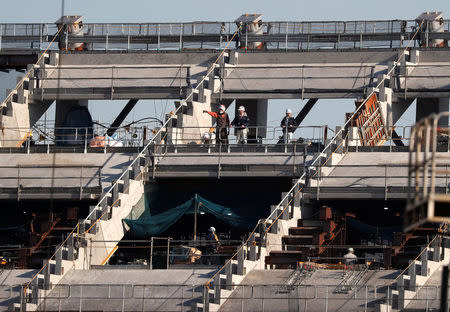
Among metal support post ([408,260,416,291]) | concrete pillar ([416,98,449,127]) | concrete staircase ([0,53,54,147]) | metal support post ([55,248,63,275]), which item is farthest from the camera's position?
concrete pillar ([416,98,449,127])

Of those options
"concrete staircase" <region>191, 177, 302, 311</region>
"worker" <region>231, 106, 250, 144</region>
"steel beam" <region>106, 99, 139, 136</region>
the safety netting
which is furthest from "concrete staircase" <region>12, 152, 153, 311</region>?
"steel beam" <region>106, 99, 139, 136</region>

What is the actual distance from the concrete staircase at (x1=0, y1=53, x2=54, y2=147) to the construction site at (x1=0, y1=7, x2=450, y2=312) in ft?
0.26

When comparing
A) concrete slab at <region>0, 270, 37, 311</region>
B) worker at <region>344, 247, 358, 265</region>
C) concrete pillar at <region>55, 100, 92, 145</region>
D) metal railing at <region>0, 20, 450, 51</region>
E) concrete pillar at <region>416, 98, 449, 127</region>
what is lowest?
concrete slab at <region>0, 270, 37, 311</region>

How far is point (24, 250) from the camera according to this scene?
4588cm

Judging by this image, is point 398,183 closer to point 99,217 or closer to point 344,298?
point 344,298

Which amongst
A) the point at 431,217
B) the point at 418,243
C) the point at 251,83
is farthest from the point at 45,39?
the point at 431,217

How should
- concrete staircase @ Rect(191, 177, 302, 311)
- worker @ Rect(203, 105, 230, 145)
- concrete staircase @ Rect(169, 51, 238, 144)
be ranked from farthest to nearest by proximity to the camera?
concrete staircase @ Rect(169, 51, 238, 144) → worker @ Rect(203, 105, 230, 145) → concrete staircase @ Rect(191, 177, 302, 311)

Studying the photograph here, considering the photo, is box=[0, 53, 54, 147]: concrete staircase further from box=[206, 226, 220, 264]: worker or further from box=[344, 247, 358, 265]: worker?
box=[344, 247, 358, 265]: worker

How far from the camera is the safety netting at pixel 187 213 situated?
1838 inches

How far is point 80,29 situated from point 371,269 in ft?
74.6

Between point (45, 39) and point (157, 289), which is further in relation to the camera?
point (45, 39)

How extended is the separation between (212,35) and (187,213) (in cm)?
1279

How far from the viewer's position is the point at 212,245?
44.7 metres

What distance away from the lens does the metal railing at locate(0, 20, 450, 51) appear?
55375mm
